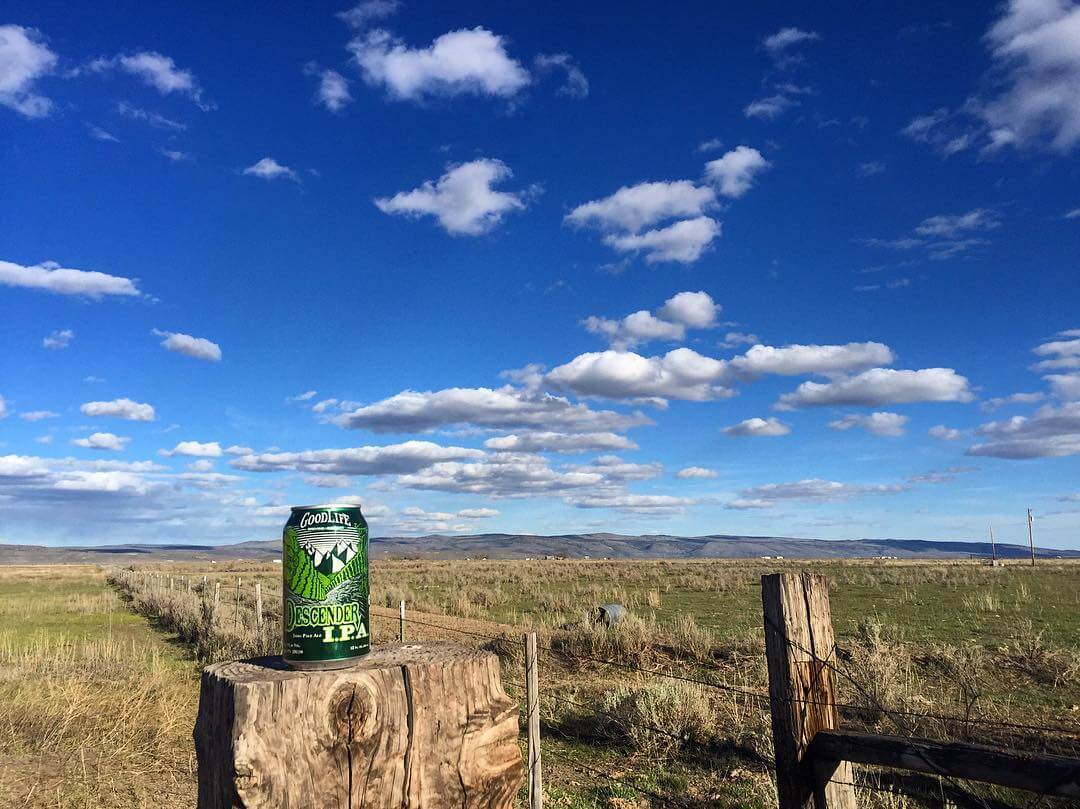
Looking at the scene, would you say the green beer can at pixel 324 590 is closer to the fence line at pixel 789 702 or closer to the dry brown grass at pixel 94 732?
the fence line at pixel 789 702

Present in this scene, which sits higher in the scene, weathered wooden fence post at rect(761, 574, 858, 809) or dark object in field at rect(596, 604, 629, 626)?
weathered wooden fence post at rect(761, 574, 858, 809)

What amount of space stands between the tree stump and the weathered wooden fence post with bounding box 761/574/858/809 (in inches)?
76.8

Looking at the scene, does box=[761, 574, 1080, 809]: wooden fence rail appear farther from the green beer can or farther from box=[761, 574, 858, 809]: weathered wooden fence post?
the green beer can

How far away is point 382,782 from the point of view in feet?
5.31

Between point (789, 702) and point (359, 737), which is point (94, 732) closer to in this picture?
point (789, 702)

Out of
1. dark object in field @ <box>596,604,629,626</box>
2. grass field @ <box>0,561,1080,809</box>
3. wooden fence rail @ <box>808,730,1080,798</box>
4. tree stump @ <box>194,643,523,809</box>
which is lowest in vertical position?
grass field @ <box>0,561,1080,809</box>

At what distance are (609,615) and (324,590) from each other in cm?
1496

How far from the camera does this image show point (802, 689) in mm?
3373

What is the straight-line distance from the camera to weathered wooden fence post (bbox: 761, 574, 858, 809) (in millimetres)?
3291

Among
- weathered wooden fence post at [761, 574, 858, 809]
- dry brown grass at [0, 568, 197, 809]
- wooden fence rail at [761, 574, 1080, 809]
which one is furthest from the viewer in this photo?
dry brown grass at [0, 568, 197, 809]

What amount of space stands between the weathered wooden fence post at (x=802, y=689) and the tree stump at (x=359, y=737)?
1952 millimetres

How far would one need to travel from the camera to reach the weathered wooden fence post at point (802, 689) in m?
3.29

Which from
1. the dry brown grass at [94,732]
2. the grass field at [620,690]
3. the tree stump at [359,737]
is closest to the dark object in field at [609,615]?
the grass field at [620,690]

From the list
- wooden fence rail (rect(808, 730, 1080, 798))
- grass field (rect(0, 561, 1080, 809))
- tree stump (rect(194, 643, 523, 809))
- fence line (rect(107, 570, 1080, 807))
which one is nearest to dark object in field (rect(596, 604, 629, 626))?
grass field (rect(0, 561, 1080, 809))
